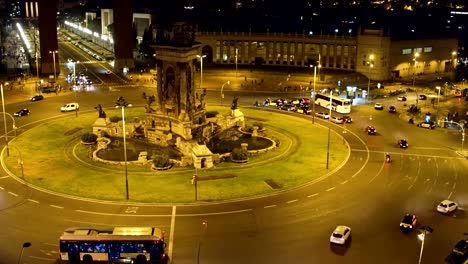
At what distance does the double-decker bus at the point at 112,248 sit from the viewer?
46656mm

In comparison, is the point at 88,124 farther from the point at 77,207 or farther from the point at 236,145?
the point at 77,207

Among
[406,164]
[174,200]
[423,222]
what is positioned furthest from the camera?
[406,164]

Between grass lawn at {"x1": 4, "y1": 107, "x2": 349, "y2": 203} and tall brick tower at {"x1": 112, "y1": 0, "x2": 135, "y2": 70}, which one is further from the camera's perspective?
tall brick tower at {"x1": 112, "y1": 0, "x2": 135, "y2": 70}

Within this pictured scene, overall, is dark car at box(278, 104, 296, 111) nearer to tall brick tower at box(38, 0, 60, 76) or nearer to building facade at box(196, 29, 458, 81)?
building facade at box(196, 29, 458, 81)

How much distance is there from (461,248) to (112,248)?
108ft

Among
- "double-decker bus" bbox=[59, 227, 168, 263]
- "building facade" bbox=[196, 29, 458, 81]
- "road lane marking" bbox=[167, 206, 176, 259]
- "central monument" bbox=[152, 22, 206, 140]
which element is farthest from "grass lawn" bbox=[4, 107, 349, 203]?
"building facade" bbox=[196, 29, 458, 81]

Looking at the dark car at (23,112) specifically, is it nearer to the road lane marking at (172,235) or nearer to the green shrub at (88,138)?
the green shrub at (88,138)

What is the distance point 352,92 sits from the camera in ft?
441

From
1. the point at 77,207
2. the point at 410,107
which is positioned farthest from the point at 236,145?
the point at 410,107

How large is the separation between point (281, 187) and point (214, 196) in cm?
938

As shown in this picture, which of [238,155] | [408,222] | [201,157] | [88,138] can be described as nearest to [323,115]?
[238,155]

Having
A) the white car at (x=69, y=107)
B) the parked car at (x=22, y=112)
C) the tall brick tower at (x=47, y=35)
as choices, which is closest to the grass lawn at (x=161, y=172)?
the parked car at (x=22, y=112)

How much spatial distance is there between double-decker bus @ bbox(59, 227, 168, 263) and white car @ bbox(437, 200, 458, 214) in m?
33.4

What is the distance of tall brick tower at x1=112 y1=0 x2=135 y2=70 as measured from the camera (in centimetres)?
17825
